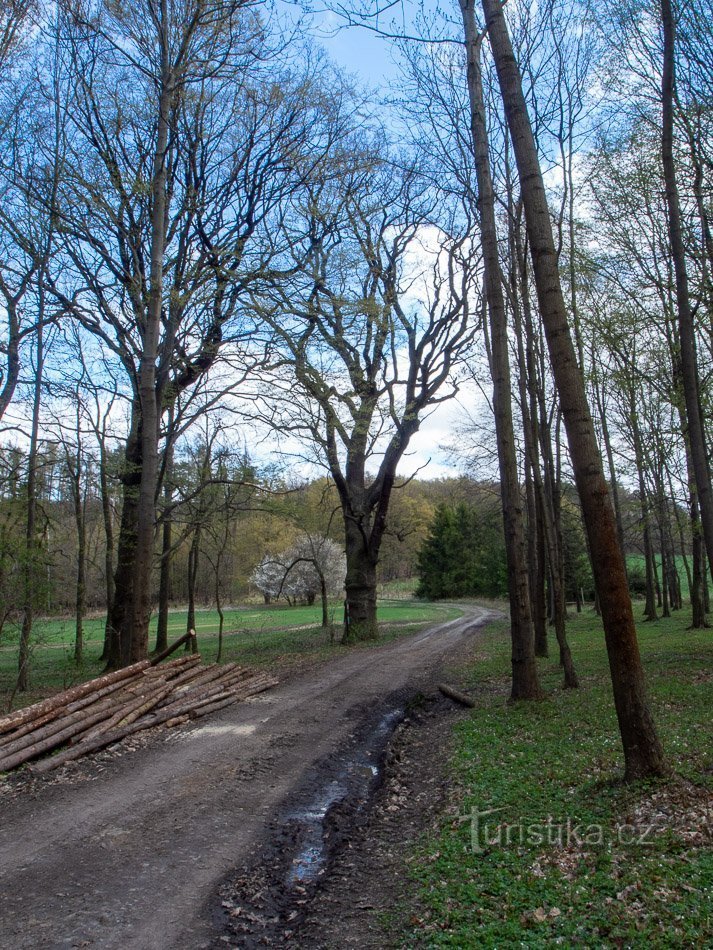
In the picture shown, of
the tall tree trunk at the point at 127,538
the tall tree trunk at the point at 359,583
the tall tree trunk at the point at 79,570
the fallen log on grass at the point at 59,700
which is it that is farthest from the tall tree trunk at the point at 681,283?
the tall tree trunk at the point at 79,570

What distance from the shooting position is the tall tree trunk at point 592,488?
5.71 metres

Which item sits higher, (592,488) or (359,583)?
(592,488)

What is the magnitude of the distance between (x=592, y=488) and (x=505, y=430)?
4.89 m

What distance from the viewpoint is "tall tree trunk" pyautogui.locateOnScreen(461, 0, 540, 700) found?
10.4m

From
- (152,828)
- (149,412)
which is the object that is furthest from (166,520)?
(152,828)

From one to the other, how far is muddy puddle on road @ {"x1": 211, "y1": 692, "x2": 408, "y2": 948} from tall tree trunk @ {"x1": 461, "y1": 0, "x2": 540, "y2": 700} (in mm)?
2952

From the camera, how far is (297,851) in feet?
17.8

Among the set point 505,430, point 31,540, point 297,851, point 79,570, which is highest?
point 505,430

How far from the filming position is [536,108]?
12.9 m

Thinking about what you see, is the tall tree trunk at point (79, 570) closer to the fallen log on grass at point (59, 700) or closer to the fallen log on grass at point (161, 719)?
the fallen log on grass at point (161, 719)

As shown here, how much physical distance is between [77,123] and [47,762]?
13.0 m

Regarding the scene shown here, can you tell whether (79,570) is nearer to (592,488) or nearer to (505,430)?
(505,430)

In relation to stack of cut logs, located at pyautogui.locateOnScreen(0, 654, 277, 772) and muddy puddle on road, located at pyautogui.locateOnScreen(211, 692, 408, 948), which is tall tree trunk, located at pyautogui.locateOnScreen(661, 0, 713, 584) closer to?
muddy puddle on road, located at pyautogui.locateOnScreen(211, 692, 408, 948)

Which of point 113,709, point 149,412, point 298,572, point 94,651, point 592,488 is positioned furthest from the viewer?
point 298,572
